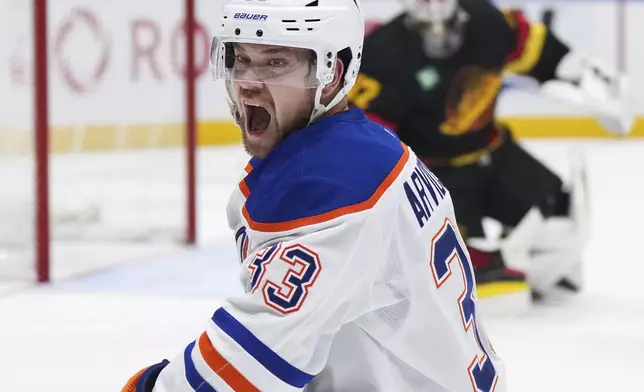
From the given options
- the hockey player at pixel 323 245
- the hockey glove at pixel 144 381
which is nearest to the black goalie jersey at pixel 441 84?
the hockey player at pixel 323 245

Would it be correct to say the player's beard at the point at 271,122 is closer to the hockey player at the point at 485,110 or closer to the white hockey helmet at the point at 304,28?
the white hockey helmet at the point at 304,28

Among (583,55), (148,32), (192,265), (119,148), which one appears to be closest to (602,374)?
(583,55)

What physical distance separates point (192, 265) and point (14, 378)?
67.6 inches

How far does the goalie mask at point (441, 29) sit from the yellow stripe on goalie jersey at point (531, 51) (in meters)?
0.20

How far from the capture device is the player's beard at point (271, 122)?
1.34 m

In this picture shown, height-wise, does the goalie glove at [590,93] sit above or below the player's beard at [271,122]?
below

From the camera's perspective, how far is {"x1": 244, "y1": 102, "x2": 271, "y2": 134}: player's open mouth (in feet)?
4.46

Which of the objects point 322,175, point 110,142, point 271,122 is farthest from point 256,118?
point 110,142

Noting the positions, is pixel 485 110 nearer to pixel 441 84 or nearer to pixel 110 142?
pixel 441 84

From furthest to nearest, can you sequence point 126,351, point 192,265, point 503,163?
point 192,265 → point 503,163 → point 126,351

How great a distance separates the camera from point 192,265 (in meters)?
4.09

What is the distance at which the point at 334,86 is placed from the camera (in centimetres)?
138

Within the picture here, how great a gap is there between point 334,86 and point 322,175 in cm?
18

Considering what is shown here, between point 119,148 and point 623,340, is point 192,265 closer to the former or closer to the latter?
point 119,148
